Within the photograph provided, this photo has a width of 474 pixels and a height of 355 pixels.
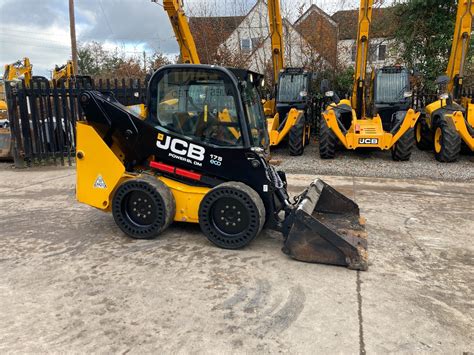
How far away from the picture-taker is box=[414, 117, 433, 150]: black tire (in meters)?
10.9

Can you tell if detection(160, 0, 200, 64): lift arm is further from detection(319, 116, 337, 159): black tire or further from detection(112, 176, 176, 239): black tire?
detection(112, 176, 176, 239): black tire

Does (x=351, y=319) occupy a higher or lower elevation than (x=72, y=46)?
lower

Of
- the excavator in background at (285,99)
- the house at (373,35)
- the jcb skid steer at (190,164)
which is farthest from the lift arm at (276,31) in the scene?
the jcb skid steer at (190,164)

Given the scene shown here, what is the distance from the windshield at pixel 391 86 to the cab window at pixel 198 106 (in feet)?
24.8

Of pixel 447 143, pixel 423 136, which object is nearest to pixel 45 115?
pixel 447 143

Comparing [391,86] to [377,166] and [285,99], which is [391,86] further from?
[285,99]

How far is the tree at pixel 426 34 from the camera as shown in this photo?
15.7 meters

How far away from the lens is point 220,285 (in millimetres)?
3584

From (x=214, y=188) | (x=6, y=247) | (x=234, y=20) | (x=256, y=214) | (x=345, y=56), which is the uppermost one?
(x=234, y=20)

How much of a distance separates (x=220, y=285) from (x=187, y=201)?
127 centimetres

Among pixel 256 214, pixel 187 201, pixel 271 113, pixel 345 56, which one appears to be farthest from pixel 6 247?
pixel 345 56

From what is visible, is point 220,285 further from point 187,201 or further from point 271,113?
point 271,113

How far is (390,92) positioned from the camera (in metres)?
10.7

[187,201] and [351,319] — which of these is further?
[187,201]
